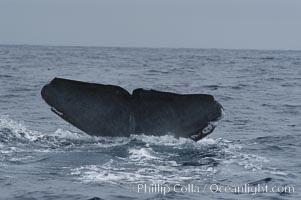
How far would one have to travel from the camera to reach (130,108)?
11.7m

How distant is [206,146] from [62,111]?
3.21 meters

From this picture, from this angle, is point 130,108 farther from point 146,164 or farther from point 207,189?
point 207,189

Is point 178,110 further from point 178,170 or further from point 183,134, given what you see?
point 178,170

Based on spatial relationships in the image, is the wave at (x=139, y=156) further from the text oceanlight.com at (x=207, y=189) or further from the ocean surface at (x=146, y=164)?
the text oceanlight.com at (x=207, y=189)

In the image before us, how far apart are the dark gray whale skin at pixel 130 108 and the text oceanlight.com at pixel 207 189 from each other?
2.16 metres

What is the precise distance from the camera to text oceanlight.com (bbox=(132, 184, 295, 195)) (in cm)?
920

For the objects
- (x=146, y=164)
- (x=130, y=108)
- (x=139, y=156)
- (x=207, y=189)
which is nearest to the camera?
(x=207, y=189)

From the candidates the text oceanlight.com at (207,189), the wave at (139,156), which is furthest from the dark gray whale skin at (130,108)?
the text oceanlight.com at (207,189)

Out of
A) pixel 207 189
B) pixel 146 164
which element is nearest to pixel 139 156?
pixel 146 164

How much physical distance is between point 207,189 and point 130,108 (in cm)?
293

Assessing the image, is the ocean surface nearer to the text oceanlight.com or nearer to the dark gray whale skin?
the text oceanlight.com

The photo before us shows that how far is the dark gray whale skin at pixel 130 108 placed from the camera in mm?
11648

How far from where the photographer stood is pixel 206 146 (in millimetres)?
13000

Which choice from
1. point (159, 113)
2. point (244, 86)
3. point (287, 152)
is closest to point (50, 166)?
point (159, 113)
